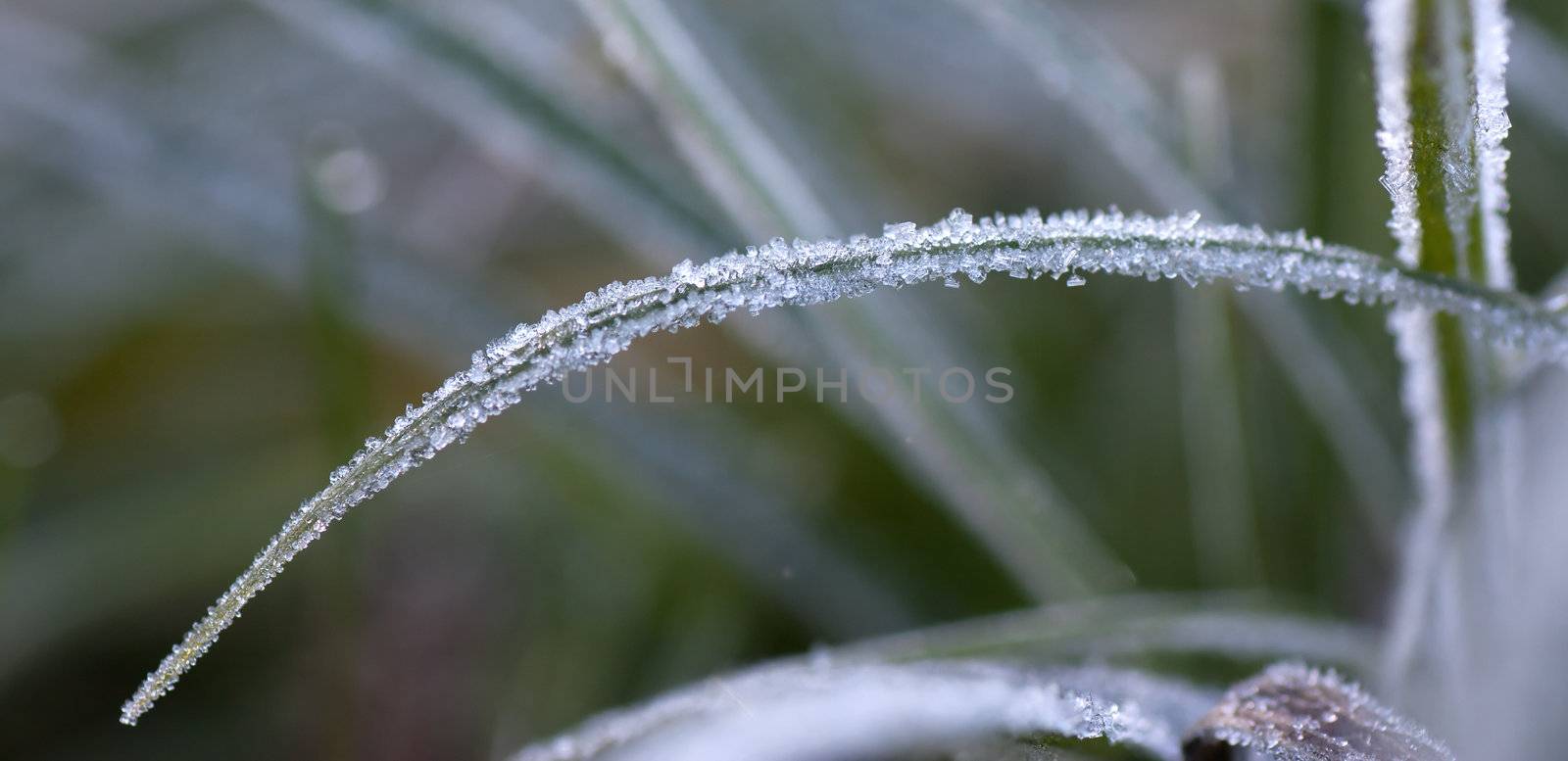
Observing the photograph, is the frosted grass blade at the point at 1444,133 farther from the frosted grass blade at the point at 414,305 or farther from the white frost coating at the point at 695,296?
the frosted grass blade at the point at 414,305

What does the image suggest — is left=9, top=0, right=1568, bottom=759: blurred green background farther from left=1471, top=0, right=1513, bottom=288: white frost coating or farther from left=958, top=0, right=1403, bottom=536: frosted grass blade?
left=1471, top=0, right=1513, bottom=288: white frost coating

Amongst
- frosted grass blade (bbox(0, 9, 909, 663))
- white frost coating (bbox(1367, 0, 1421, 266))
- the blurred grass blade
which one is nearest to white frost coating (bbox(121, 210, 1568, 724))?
white frost coating (bbox(1367, 0, 1421, 266))

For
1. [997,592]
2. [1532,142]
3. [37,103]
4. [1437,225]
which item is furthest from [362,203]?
[1532,142]

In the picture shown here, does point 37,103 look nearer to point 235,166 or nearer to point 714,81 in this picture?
point 235,166

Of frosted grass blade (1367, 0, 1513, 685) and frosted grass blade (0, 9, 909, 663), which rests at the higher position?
frosted grass blade (0, 9, 909, 663)

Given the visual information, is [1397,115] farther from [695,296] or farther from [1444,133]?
[695,296]

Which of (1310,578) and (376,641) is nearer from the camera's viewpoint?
(1310,578)

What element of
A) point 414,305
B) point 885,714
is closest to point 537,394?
point 414,305
